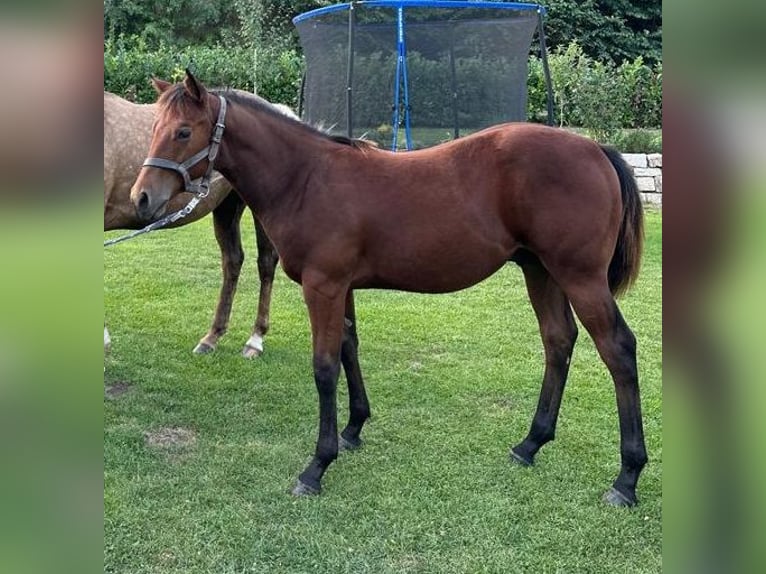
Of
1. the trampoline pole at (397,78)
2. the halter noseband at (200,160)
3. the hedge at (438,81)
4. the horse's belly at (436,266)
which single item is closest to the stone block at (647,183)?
the hedge at (438,81)

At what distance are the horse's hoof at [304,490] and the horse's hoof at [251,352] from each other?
2.01 m

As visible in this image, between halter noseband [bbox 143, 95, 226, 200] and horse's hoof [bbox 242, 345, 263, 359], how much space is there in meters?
2.15

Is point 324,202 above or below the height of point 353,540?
above

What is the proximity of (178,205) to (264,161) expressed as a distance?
1.72m

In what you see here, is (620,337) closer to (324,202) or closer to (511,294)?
(324,202)

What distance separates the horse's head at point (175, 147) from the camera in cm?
297

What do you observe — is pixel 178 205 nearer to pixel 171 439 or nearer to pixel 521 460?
pixel 171 439

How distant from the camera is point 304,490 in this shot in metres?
3.17

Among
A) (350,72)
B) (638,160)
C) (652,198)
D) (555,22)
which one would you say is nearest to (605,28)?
(555,22)

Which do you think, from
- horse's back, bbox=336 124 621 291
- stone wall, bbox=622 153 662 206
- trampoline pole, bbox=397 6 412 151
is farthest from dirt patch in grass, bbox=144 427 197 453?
stone wall, bbox=622 153 662 206
